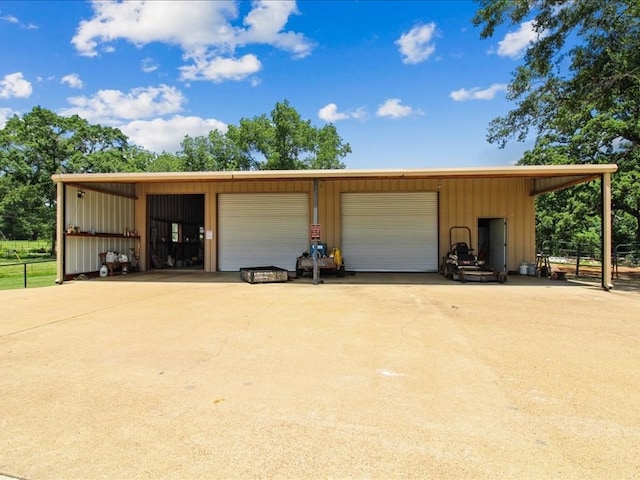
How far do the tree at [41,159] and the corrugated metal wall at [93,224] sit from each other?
15.1 m

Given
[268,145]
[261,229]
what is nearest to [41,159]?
[268,145]

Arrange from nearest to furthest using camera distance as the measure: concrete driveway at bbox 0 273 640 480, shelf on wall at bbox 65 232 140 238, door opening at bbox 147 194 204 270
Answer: concrete driveway at bbox 0 273 640 480
shelf on wall at bbox 65 232 140 238
door opening at bbox 147 194 204 270

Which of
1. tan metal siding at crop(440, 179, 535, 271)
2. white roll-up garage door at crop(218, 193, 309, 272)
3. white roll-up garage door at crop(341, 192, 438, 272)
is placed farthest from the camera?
white roll-up garage door at crop(218, 193, 309, 272)

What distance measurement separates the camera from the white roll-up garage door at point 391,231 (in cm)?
1444

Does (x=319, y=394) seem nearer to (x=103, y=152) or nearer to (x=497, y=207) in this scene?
(x=497, y=207)

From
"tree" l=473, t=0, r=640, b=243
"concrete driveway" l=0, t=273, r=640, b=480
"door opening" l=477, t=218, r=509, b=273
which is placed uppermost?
"tree" l=473, t=0, r=640, b=243

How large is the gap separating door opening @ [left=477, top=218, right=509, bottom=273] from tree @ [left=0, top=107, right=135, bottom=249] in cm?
2392

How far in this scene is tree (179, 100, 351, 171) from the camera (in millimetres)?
30859

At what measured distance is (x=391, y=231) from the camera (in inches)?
573

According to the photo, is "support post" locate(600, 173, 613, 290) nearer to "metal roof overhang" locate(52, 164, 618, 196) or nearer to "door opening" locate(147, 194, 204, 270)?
"metal roof overhang" locate(52, 164, 618, 196)

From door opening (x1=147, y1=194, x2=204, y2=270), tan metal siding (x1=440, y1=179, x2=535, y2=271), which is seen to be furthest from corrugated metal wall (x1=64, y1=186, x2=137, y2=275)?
tan metal siding (x1=440, y1=179, x2=535, y2=271)

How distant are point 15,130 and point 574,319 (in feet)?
109

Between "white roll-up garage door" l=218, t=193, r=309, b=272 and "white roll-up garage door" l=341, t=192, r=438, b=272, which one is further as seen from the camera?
"white roll-up garage door" l=218, t=193, r=309, b=272

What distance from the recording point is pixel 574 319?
6.64 m
